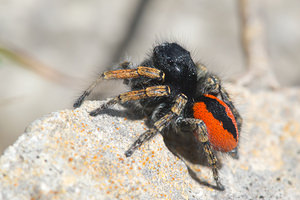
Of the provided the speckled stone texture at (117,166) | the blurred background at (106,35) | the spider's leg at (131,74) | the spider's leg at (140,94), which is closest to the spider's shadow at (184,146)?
the speckled stone texture at (117,166)

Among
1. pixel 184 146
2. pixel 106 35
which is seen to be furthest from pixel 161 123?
pixel 106 35

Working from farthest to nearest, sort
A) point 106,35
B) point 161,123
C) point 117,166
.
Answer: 1. point 106,35
2. point 161,123
3. point 117,166

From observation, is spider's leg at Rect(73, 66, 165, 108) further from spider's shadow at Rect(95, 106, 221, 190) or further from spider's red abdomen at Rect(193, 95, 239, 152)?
spider's red abdomen at Rect(193, 95, 239, 152)

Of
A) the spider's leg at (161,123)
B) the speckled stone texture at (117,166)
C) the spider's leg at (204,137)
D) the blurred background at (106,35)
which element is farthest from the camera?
the blurred background at (106,35)

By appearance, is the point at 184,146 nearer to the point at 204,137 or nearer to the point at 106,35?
the point at 204,137

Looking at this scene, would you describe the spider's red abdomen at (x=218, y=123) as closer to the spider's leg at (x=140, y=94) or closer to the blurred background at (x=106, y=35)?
the spider's leg at (x=140, y=94)

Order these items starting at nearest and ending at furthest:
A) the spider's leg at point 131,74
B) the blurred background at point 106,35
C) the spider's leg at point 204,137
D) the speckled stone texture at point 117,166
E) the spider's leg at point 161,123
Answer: the speckled stone texture at point 117,166 → the spider's leg at point 161,123 → the spider's leg at point 204,137 → the spider's leg at point 131,74 → the blurred background at point 106,35

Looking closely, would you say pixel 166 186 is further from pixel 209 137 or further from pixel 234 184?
pixel 234 184
